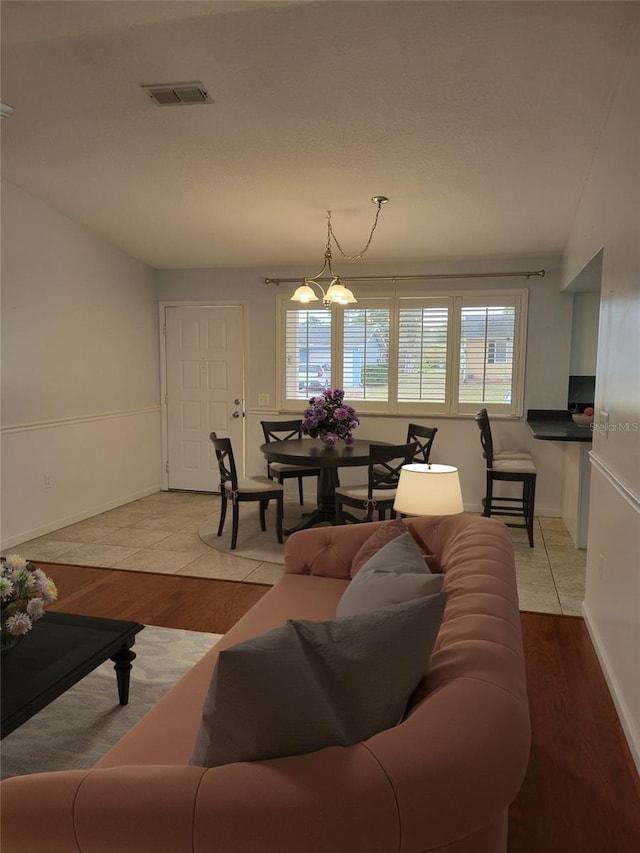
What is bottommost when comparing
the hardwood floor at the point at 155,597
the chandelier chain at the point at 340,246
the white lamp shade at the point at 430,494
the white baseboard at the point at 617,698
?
the hardwood floor at the point at 155,597

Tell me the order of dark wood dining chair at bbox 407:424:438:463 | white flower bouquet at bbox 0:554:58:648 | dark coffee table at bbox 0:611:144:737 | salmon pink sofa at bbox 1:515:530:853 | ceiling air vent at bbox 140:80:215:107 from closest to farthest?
1. salmon pink sofa at bbox 1:515:530:853
2. dark coffee table at bbox 0:611:144:737
3. white flower bouquet at bbox 0:554:58:648
4. ceiling air vent at bbox 140:80:215:107
5. dark wood dining chair at bbox 407:424:438:463

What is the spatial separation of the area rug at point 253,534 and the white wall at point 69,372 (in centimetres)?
126

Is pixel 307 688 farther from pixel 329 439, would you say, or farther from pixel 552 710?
pixel 329 439

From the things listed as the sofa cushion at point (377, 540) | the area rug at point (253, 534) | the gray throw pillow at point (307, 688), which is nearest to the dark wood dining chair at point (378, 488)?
the area rug at point (253, 534)

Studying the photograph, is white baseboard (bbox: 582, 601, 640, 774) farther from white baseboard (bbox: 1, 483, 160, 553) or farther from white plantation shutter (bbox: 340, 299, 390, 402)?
white baseboard (bbox: 1, 483, 160, 553)

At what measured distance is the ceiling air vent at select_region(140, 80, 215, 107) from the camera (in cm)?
306

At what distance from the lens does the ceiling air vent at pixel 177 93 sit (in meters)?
3.06

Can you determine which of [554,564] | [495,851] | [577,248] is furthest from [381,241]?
[495,851]

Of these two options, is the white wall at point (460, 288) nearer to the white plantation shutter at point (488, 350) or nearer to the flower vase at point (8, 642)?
the white plantation shutter at point (488, 350)

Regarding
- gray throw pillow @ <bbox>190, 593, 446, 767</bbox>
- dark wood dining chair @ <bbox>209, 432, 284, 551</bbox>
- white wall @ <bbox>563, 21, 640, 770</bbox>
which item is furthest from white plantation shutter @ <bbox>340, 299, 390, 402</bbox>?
gray throw pillow @ <bbox>190, 593, 446, 767</bbox>

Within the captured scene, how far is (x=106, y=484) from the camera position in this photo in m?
5.79

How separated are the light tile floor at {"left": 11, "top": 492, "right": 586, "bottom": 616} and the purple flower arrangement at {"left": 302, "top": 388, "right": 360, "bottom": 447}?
3.92 ft

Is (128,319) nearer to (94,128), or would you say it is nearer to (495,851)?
(94,128)

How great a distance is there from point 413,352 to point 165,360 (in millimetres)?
2755
